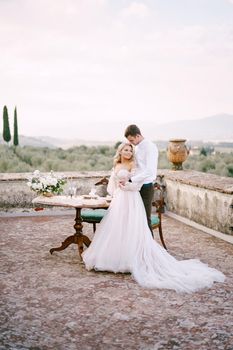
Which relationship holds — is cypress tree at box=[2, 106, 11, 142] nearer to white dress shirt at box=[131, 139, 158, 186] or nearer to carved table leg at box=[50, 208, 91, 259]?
carved table leg at box=[50, 208, 91, 259]

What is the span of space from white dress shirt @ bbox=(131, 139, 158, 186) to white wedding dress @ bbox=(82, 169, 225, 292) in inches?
6.0

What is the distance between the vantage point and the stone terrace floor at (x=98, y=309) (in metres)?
3.64

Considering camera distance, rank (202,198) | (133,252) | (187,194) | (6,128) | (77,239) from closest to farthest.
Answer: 1. (133,252)
2. (77,239)
3. (202,198)
4. (187,194)
5. (6,128)

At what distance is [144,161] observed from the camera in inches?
230

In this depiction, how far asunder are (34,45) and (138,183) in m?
7.08

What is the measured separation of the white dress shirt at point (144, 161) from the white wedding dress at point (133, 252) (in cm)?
15

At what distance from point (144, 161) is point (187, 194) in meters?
3.06

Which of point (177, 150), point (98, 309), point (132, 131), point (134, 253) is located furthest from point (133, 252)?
point (177, 150)

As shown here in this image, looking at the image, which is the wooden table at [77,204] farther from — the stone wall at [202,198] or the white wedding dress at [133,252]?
the stone wall at [202,198]

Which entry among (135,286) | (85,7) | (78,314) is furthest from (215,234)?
(85,7)

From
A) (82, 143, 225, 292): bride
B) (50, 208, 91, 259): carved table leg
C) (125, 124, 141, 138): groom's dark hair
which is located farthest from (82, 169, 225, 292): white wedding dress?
(50, 208, 91, 259): carved table leg

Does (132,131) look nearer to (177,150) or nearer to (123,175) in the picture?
(123,175)

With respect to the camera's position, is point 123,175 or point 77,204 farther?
point 77,204

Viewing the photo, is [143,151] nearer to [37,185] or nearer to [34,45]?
[37,185]
